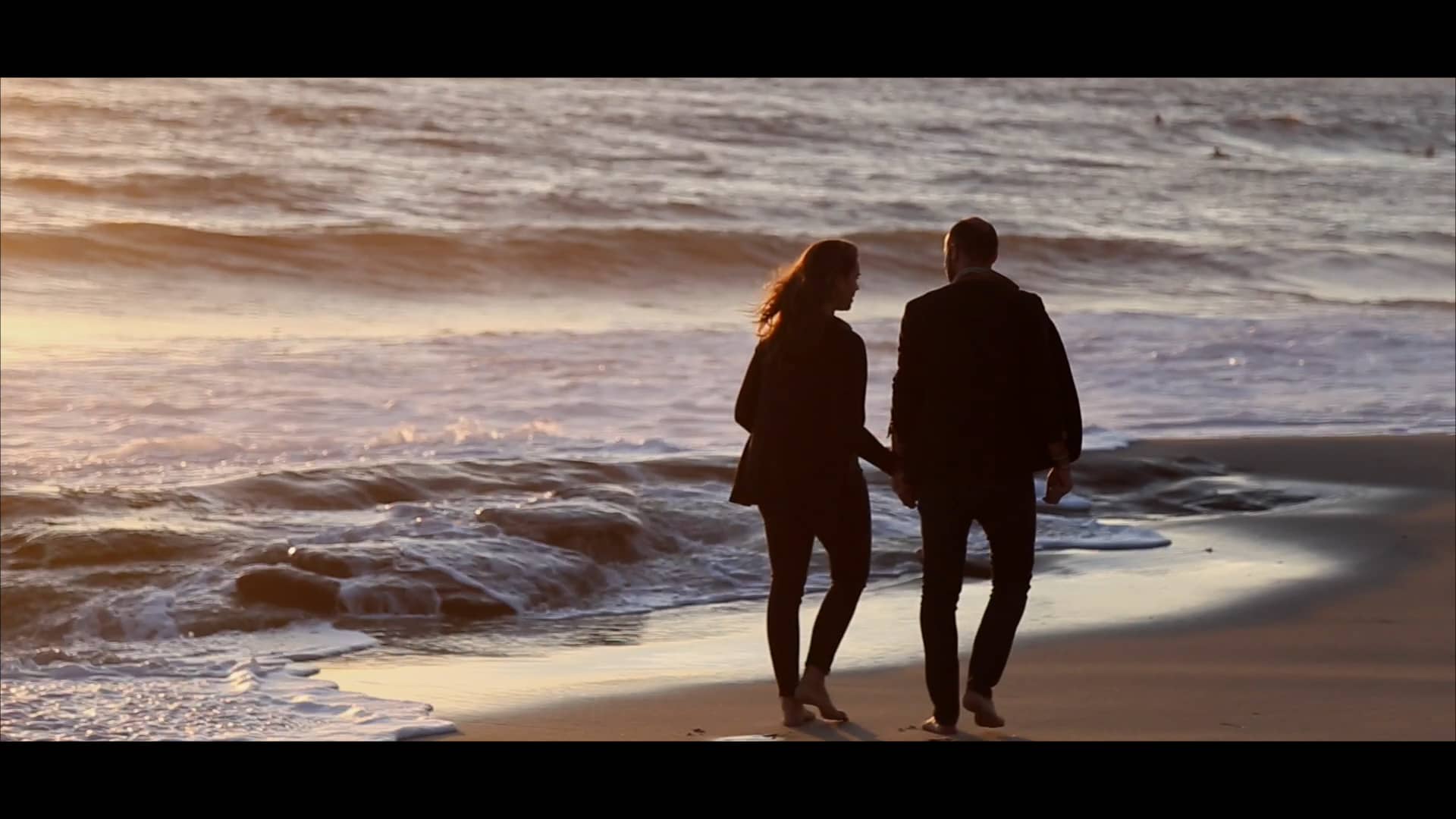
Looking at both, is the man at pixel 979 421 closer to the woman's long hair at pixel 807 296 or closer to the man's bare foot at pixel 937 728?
the man's bare foot at pixel 937 728

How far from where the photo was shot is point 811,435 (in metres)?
5.38

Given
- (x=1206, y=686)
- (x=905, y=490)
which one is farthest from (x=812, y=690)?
(x=1206, y=686)

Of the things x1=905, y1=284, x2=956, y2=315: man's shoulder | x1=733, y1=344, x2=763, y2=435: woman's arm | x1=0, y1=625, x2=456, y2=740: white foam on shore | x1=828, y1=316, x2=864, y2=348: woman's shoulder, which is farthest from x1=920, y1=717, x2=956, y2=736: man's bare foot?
x1=0, y1=625, x2=456, y2=740: white foam on shore

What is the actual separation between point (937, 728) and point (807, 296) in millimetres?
1318

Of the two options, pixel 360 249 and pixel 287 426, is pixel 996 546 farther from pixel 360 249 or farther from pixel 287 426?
pixel 360 249

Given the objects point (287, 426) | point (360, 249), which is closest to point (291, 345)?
point (287, 426)

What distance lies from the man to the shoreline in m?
0.53

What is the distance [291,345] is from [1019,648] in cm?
1127

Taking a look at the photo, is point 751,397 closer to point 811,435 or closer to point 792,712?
point 811,435

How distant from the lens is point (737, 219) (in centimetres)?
2717

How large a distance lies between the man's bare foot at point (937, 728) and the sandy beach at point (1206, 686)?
0.05 meters

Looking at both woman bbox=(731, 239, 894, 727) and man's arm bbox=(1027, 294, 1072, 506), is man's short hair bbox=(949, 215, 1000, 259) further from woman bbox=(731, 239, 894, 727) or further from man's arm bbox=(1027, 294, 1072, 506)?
woman bbox=(731, 239, 894, 727)

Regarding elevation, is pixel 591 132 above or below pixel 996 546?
above

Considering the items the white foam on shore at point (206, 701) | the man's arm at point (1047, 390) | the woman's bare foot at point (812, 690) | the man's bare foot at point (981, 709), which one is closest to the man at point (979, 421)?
the man's arm at point (1047, 390)
